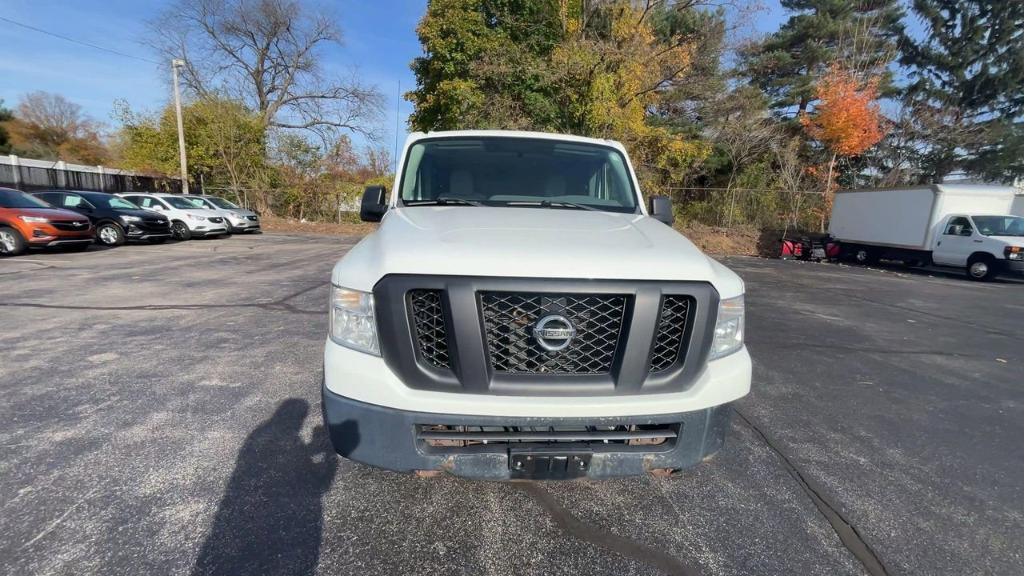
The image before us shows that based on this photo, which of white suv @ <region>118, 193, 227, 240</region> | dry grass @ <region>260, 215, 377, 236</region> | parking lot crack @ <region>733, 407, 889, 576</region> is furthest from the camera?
dry grass @ <region>260, 215, 377, 236</region>

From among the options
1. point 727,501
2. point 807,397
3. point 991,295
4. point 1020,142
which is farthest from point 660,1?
point 1020,142

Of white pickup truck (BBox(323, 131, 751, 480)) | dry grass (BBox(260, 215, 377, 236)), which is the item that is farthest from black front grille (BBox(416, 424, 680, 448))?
dry grass (BBox(260, 215, 377, 236))

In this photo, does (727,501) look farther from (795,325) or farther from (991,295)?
(991,295)

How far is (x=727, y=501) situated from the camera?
7.78 ft

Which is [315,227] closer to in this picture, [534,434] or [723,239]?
[723,239]

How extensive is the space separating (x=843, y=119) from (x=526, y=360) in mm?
25805

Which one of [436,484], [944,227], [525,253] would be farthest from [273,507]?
[944,227]

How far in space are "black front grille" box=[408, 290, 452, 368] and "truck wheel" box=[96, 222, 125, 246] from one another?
15.9 m

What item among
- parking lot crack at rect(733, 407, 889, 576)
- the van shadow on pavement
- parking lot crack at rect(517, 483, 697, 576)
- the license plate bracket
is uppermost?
the license plate bracket

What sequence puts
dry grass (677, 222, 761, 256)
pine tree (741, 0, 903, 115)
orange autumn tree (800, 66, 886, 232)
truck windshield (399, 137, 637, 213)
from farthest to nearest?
pine tree (741, 0, 903, 115), orange autumn tree (800, 66, 886, 232), dry grass (677, 222, 761, 256), truck windshield (399, 137, 637, 213)

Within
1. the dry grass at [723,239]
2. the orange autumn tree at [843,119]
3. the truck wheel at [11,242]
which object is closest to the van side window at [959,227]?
the dry grass at [723,239]

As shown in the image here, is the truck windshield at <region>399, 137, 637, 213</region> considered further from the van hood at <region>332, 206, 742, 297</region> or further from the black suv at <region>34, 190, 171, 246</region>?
the black suv at <region>34, 190, 171, 246</region>

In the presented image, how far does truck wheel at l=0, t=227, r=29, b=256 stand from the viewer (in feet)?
32.8

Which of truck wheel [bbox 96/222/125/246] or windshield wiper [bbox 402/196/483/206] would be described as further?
truck wheel [bbox 96/222/125/246]
